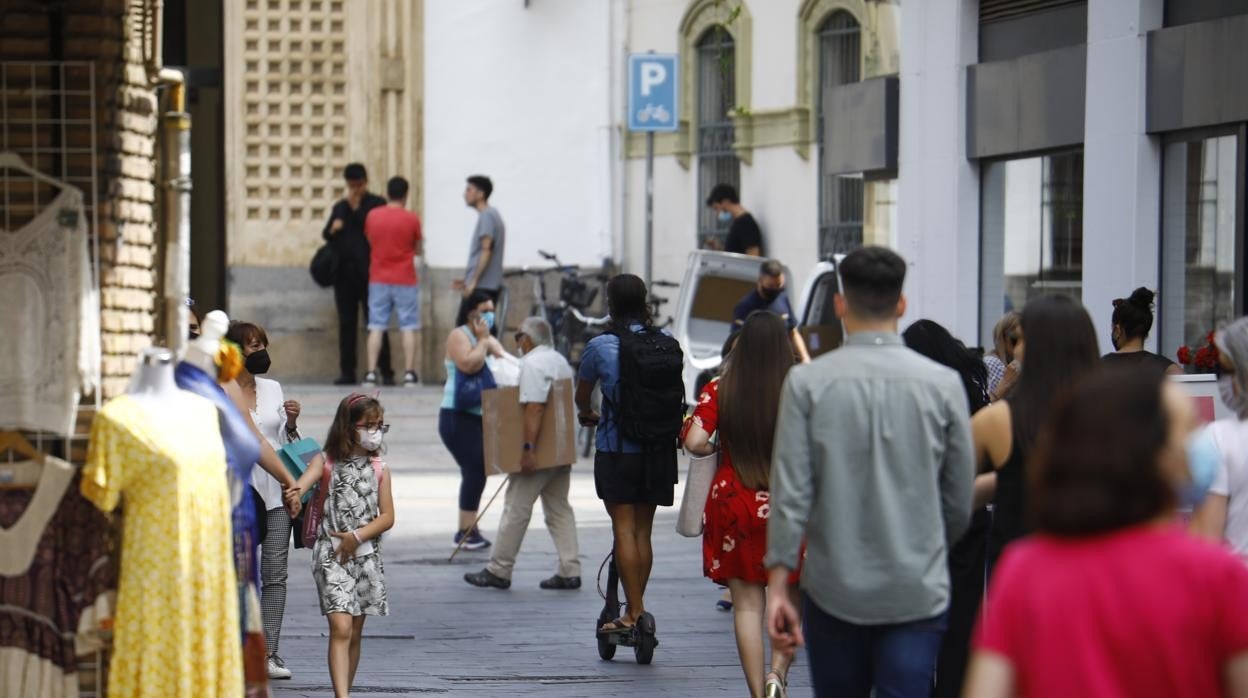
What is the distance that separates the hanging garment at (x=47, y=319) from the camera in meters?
6.88

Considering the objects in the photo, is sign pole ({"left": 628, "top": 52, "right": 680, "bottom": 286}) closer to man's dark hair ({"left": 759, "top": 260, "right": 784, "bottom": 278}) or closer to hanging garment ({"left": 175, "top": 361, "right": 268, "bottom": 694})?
man's dark hair ({"left": 759, "top": 260, "right": 784, "bottom": 278})

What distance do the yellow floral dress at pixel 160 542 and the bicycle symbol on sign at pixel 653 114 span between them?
50.0ft

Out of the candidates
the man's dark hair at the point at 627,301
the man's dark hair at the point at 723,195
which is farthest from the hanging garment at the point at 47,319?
the man's dark hair at the point at 723,195

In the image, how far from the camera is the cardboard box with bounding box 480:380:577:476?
13031 mm

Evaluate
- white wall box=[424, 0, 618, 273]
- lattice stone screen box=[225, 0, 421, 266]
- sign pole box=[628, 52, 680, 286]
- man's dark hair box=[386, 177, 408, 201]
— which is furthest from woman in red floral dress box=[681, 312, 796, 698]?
white wall box=[424, 0, 618, 273]

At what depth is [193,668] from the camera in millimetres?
6480

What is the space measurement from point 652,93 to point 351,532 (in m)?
13.2

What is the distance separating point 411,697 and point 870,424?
407cm

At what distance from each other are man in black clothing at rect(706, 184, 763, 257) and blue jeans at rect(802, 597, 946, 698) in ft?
57.3

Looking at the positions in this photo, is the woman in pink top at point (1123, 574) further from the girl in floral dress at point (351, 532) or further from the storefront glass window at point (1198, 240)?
the storefront glass window at point (1198, 240)

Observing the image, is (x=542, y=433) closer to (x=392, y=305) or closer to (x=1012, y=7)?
(x=1012, y=7)

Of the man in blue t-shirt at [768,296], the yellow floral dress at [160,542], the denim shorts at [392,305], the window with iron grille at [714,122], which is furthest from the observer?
the window with iron grille at [714,122]

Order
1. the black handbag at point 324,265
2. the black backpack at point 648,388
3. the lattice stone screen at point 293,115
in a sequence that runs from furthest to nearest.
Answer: the lattice stone screen at point 293,115 < the black handbag at point 324,265 < the black backpack at point 648,388

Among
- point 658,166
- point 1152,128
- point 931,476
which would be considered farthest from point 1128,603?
point 658,166
